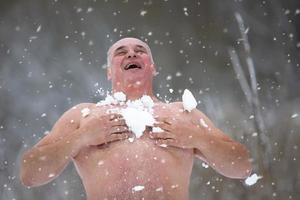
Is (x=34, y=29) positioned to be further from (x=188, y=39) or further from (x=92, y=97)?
(x=188, y=39)

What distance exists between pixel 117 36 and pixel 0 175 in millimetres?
1193

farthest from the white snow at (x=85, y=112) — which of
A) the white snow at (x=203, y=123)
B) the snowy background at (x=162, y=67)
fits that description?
the snowy background at (x=162, y=67)

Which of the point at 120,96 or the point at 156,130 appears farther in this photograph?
the point at 120,96

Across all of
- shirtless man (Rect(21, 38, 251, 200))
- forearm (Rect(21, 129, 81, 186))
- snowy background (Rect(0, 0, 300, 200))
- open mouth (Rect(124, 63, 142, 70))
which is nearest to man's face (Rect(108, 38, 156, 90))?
open mouth (Rect(124, 63, 142, 70))

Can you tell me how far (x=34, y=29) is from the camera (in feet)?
13.4

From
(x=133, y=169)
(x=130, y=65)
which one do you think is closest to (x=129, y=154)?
(x=133, y=169)

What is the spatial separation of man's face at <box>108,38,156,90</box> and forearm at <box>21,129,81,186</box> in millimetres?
237

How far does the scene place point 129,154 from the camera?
1.47 metres

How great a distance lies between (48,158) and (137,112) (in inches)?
9.4

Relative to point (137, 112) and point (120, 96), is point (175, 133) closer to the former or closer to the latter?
point (137, 112)

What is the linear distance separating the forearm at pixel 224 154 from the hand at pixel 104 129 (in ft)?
0.60

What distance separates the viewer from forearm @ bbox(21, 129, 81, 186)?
1452 mm

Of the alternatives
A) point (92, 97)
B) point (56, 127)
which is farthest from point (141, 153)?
point (92, 97)

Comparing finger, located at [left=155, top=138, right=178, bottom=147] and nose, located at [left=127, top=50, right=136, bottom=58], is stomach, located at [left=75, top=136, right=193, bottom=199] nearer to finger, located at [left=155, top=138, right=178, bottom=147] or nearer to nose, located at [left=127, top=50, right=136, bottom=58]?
finger, located at [left=155, top=138, right=178, bottom=147]
